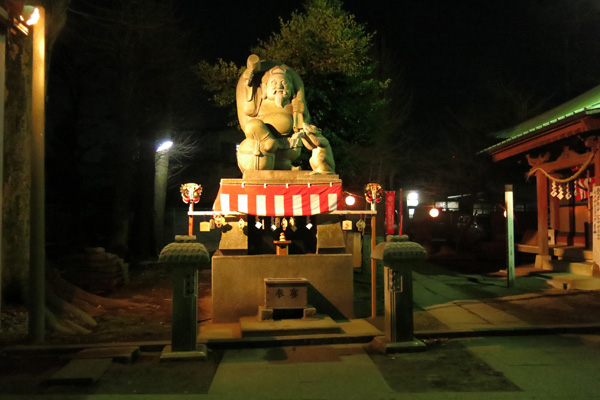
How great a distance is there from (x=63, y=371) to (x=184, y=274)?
6.19ft

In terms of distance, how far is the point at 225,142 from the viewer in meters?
34.8

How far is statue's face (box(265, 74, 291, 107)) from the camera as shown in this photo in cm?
1023

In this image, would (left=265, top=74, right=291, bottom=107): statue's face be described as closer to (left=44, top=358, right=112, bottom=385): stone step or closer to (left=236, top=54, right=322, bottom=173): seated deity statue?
(left=236, top=54, right=322, bottom=173): seated deity statue

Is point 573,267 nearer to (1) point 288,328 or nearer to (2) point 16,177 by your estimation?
(1) point 288,328

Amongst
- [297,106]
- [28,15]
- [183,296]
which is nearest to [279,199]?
[297,106]

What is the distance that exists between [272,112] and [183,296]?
4.67 metres

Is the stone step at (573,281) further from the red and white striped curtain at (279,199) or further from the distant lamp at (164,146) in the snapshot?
the distant lamp at (164,146)

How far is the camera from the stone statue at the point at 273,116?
10.0 meters

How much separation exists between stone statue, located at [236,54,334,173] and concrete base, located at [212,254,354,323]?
6.13ft

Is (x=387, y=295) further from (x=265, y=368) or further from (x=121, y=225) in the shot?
(x=121, y=225)

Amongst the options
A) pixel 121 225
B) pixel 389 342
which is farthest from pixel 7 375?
pixel 121 225

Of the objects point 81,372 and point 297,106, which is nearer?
point 81,372

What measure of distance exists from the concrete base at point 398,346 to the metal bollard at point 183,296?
2.55m

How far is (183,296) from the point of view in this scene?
7.05 metres
